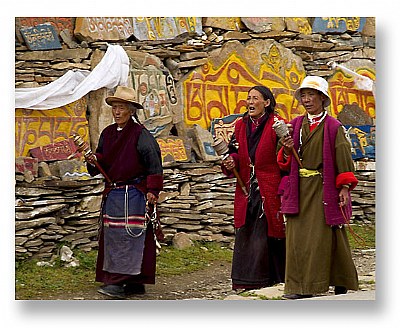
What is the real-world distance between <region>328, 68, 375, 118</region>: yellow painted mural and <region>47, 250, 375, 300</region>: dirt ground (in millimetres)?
823

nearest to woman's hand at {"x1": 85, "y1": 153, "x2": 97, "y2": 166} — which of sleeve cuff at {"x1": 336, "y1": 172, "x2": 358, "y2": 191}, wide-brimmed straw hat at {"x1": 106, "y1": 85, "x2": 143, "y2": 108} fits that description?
wide-brimmed straw hat at {"x1": 106, "y1": 85, "x2": 143, "y2": 108}

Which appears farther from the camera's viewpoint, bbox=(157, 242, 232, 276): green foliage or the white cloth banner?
bbox=(157, 242, 232, 276): green foliage

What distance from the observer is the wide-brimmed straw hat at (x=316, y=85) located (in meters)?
5.40

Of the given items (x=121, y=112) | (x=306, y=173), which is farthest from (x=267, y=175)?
(x=121, y=112)

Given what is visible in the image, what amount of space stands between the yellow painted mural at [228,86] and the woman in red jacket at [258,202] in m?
Answer: 0.23

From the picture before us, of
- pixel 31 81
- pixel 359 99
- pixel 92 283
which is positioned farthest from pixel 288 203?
pixel 31 81

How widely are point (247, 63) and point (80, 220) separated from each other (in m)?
1.32

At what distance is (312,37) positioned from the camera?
19.1 ft

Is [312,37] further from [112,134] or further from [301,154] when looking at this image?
[112,134]

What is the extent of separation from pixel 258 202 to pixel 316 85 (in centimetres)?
71

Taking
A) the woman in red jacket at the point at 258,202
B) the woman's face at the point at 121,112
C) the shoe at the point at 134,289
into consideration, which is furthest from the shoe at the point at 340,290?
the woman's face at the point at 121,112

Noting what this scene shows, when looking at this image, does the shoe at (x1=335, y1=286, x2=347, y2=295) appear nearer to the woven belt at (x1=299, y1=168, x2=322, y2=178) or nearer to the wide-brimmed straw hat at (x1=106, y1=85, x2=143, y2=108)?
the woven belt at (x1=299, y1=168, x2=322, y2=178)

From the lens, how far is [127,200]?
555 cm

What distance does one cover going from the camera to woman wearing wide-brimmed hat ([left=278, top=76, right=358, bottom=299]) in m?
5.31
